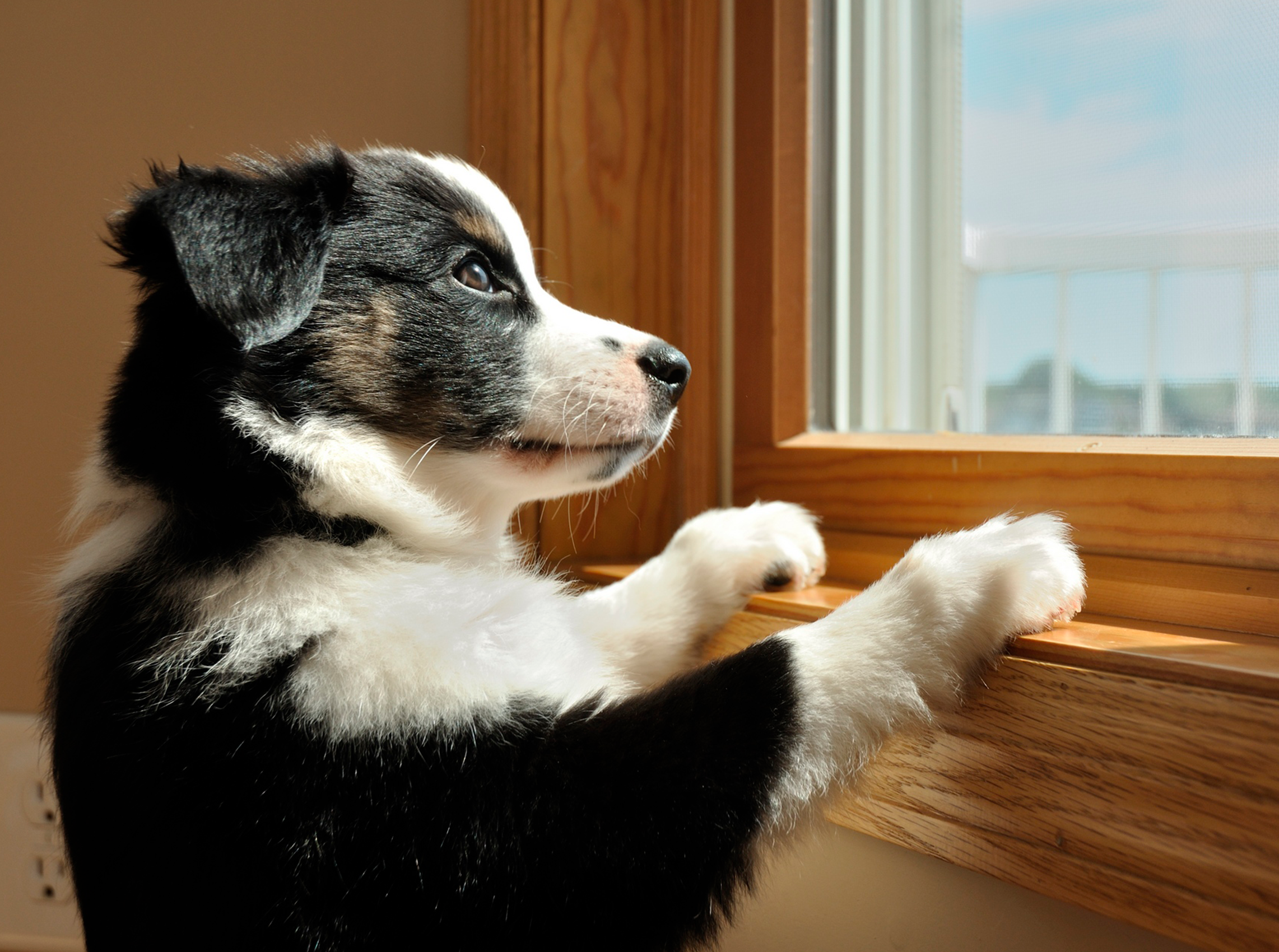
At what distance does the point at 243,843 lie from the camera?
73 centimetres

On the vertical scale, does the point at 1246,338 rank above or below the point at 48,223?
below

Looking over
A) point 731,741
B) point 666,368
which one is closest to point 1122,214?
point 666,368

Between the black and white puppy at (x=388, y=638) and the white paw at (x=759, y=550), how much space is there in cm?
19

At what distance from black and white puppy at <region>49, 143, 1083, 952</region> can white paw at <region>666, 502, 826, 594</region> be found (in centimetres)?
19

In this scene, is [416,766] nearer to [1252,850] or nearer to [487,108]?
[1252,850]

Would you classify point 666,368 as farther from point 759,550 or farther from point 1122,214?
point 1122,214

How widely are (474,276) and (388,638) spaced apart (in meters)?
0.45

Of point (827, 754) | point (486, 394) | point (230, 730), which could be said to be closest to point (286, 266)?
point (486, 394)

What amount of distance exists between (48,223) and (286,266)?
1047mm

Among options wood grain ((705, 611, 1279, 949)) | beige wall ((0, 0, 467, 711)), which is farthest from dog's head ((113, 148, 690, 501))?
beige wall ((0, 0, 467, 711))

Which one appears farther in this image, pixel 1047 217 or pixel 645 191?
pixel 645 191

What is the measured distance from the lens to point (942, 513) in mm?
1146

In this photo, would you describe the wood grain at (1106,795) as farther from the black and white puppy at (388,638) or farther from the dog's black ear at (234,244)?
the dog's black ear at (234,244)

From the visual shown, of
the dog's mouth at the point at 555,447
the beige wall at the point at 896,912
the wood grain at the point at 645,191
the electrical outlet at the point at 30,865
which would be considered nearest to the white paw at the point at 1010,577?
the beige wall at the point at 896,912
